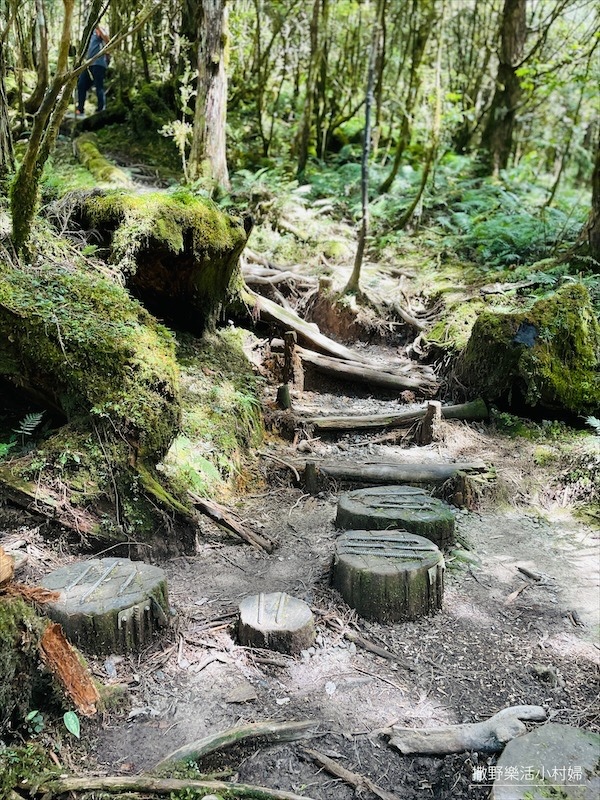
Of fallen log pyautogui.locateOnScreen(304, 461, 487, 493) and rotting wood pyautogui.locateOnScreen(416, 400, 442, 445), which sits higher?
rotting wood pyautogui.locateOnScreen(416, 400, 442, 445)

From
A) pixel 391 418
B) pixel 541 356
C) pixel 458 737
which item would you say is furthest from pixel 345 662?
pixel 541 356

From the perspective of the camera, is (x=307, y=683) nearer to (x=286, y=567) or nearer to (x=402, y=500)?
(x=286, y=567)

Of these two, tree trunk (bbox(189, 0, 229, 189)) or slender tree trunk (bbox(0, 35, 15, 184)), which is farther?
tree trunk (bbox(189, 0, 229, 189))

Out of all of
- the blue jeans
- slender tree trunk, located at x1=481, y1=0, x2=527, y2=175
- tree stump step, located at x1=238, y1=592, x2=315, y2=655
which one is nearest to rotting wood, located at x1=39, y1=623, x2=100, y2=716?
tree stump step, located at x1=238, y1=592, x2=315, y2=655

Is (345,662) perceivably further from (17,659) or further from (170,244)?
(170,244)

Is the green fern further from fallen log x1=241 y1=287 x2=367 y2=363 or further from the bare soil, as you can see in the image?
fallen log x1=241 y1=287 x2=367 y2=363

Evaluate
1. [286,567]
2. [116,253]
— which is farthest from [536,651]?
[116,253]

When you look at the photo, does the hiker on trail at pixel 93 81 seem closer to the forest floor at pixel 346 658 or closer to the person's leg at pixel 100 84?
the person's leg at pixel 100 84

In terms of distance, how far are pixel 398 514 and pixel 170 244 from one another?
3683mm

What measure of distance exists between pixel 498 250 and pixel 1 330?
9.36m

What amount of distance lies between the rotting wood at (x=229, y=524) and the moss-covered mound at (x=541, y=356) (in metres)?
4.08

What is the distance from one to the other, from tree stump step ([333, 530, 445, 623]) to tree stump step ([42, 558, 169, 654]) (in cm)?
131

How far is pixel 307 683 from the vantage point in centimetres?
354

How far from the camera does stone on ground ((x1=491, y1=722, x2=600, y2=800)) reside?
8.13 feet
